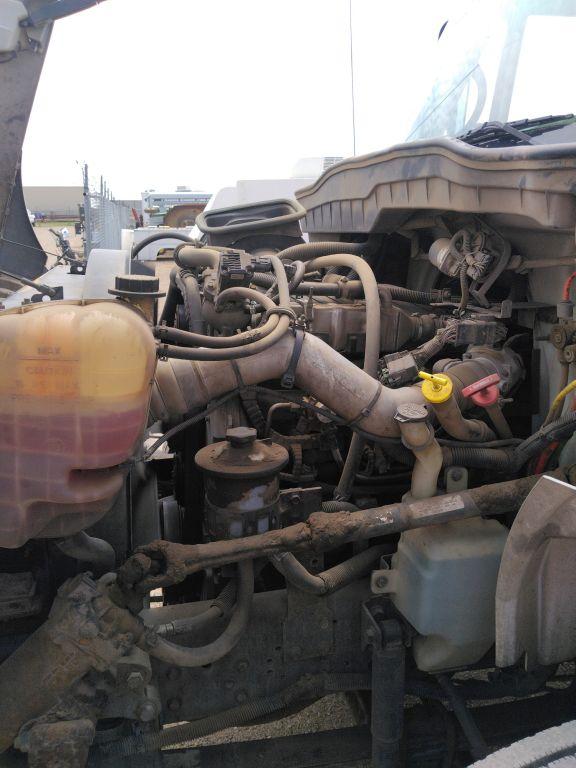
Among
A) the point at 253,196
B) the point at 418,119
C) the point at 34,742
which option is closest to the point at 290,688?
the point at 34,742

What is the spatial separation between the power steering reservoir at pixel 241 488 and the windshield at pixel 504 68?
4.91ft

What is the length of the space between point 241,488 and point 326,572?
1.20 feet

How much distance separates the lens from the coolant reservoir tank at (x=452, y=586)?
5.39 feet

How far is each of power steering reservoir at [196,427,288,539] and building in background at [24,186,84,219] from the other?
39796 mm

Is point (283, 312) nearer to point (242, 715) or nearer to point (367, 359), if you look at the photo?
point (367, 359)

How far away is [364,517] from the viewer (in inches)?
66.2

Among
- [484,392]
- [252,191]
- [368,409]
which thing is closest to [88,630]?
[368,409]

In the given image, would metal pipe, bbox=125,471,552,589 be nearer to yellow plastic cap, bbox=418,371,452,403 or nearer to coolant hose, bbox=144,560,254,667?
coolant hose, bbox=144,560,254,667

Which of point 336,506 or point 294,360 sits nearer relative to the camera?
point 294,360

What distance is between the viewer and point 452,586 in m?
1.65

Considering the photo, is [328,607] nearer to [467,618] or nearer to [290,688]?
[290,688]

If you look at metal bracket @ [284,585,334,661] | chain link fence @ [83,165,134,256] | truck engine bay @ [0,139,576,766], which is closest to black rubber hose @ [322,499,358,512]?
truck engine bay @ [0,139,576,766]

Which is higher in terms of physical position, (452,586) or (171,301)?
(171,301)

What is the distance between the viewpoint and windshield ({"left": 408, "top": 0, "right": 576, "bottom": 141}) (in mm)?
2260
